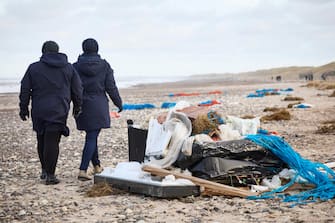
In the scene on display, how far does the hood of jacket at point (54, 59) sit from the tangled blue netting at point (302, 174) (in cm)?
251

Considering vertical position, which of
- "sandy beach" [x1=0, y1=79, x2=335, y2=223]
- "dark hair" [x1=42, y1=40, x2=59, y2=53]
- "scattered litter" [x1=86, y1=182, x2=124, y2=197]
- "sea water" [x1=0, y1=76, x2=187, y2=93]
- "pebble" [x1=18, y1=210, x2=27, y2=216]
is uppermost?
"dark hair" [x1=42, y1=40, x2=59, y2=53]

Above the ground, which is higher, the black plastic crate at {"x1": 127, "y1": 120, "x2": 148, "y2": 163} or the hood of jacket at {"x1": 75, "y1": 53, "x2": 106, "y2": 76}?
the hood of jacket at {"x1": 75, "y1": 53, "x2": 106, "y2": 76}

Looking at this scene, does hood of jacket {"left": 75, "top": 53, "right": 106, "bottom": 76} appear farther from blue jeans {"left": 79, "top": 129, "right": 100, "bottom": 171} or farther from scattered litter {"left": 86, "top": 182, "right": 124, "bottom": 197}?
scattered litter {"left": 86, "top": 182, "right": 124, "bottom": 197}

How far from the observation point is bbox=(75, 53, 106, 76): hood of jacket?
6824 millimetres

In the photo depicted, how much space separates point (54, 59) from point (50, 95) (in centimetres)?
48

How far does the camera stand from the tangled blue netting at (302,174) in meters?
5.20

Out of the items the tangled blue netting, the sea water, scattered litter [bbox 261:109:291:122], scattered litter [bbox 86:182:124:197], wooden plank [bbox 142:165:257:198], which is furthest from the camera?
the sea water

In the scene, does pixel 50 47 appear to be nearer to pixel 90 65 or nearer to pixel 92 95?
pixel 90 65

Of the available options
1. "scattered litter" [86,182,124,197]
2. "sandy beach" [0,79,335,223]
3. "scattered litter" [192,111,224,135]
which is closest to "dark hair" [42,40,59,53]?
"sandy beach" [0,79,335,223]

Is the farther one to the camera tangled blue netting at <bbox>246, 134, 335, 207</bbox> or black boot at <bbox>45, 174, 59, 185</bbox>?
black boot at <bbox>45, 174, 59, 185</bbox>

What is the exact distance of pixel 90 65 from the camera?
683 cm

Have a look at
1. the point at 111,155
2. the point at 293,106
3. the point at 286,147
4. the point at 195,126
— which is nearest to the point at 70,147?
the point at 111,155

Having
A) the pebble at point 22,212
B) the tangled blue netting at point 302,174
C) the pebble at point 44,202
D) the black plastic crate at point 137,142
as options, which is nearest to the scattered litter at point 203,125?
the tangled blue netting at point 302,174

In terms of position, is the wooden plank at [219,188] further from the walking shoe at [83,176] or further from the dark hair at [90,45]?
the dark hair at [90,45]
